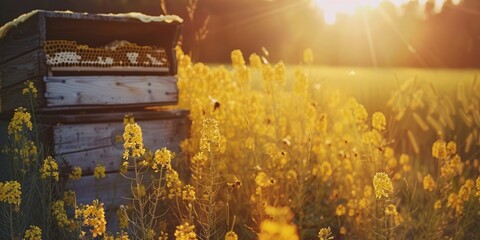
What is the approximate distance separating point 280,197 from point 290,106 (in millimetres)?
1618

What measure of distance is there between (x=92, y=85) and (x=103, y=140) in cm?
32

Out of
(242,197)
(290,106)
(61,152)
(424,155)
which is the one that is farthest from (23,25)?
(424,155)

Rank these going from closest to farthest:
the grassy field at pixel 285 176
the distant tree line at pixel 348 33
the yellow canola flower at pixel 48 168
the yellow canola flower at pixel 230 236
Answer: the yellow canola flower at pixel 230 236 → the yellow canola flower at pixel 48 168 → the grassy field at pixel 285 176 → the distant tree line at pixel 348 33

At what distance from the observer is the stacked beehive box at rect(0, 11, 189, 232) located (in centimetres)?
319

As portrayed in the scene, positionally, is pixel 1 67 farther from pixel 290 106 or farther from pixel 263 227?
pixel 290 106

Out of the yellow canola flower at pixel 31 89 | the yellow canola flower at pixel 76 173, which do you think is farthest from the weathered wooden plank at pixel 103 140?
the yellow canola flower at pixel 31 89

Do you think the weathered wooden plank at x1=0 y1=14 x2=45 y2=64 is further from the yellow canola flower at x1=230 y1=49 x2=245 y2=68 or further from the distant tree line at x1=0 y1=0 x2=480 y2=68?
the distant tree line at x1=0 y1=0 x2=480 y2=68

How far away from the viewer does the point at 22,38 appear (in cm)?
336

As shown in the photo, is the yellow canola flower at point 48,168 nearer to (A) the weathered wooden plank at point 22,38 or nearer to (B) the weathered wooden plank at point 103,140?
(B) the weathered wooden plank at point 103,140

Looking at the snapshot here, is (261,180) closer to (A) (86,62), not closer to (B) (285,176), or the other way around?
(B) (285,176)

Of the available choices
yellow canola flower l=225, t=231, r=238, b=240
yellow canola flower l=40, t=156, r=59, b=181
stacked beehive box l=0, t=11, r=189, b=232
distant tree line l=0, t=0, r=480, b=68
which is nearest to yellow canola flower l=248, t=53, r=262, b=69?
stacked beehive box l=0, t=11, r=189, b=232

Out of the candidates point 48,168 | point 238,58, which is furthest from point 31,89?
point 238,58

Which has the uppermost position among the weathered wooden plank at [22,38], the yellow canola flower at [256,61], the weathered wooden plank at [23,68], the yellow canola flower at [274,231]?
the weathered wooden plank at [22,38]

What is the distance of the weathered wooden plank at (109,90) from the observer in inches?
126
